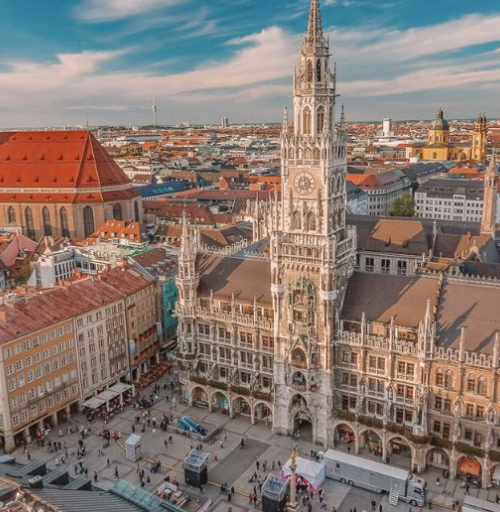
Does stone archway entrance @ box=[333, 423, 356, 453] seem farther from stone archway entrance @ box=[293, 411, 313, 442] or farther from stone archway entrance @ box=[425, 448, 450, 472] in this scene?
stone archway entrance @ box=[425, 448, 450, 472]

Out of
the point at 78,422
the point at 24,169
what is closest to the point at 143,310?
the point at 78,422

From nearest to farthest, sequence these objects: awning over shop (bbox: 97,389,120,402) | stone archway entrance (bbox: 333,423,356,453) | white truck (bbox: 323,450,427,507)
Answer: white truck (bbox: 323,450,427,507) → stone archway entrance (bbox: 333,423,356,453) → awning over shop (bbox: 97,389,120,402)

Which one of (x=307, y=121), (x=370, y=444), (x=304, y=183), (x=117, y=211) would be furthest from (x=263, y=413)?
(x=117, y=211)

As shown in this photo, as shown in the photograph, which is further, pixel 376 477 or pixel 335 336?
pixel 335 336

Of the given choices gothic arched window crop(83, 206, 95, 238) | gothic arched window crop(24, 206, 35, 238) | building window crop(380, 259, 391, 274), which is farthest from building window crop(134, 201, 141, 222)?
building window crop(380, 259, 391, 274)

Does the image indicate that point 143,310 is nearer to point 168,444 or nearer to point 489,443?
point 168,444

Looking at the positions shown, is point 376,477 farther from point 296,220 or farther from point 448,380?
point 296,220
